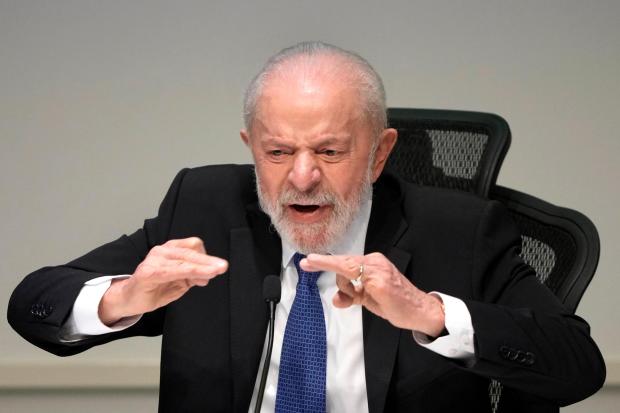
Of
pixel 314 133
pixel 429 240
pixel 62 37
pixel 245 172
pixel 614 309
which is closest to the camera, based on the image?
pixel 314 133

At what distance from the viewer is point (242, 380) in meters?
2.24

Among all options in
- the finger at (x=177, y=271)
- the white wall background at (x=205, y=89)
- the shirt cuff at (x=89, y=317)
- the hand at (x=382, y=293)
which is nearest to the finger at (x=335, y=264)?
the hand at (x=382, y=293)

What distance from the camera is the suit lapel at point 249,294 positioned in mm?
2246

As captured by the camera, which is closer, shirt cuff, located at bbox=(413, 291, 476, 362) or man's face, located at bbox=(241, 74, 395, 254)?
shirt cuff, located at bbox=(413, 291, 476, 362)

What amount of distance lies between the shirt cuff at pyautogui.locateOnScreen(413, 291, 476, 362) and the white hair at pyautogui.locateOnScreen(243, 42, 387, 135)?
489 millimetres

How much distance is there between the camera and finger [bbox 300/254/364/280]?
1.82 metres

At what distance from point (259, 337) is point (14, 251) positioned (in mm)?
1879

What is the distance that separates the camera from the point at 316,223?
7.32ft

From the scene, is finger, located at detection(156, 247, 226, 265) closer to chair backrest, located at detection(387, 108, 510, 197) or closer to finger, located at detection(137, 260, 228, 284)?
finger, located at detection(137, 260, 228, 284)

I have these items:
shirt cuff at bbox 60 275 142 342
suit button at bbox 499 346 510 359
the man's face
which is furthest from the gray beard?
suit button at bbox 499 346 510 359

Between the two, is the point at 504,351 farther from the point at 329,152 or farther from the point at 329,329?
the point at 329,152

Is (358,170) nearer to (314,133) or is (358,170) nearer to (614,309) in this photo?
(314,133)

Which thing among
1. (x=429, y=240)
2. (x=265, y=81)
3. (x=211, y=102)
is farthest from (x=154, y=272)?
(x=211, y=102)

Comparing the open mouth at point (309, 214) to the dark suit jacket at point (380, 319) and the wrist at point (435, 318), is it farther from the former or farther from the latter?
the wrist at point (435, 318)
